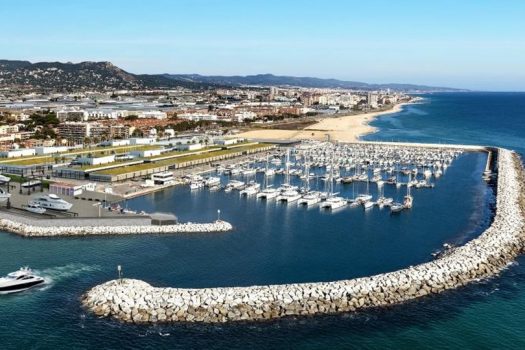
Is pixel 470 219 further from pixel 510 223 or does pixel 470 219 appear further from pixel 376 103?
pixel 376 103

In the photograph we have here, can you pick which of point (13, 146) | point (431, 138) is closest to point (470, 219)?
point (13, 146)

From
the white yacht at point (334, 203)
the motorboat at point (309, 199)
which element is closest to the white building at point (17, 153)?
the motorboat at point (309, 199)

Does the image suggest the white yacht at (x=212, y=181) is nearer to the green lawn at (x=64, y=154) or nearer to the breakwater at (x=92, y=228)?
the green lawn at (x=64, y=154)

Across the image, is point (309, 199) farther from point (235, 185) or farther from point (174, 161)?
point (174, 161)

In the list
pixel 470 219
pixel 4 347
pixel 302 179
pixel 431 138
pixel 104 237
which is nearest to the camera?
pixel 4 347

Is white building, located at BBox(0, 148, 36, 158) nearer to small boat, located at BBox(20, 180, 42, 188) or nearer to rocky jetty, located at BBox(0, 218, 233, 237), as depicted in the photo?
small boat, located at BBox(20, 180, 42, 188)

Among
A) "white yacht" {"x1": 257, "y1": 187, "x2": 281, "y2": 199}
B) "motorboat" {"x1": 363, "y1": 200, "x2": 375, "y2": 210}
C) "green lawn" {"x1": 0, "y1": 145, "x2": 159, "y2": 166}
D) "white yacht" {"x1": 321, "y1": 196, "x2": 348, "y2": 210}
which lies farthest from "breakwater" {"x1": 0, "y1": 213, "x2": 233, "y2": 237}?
"green lawn" {"x1": 0, "y1": 145, "x2": 159, "y2": 166}
